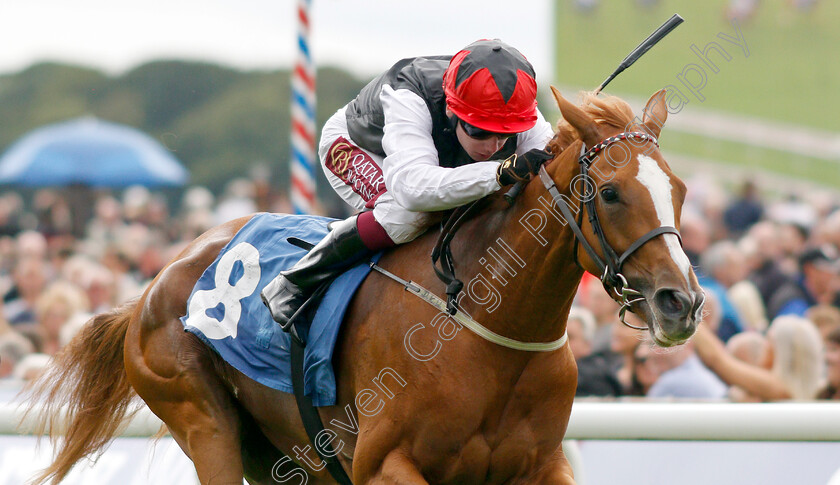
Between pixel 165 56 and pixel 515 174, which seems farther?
pixel 165 56

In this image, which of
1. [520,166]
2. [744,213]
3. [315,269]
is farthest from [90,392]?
[744,213]

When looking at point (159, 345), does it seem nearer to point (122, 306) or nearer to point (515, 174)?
point (122, 306)

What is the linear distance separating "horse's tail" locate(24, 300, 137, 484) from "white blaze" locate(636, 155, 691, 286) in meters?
2.60

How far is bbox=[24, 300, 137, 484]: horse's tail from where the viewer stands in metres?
4.54

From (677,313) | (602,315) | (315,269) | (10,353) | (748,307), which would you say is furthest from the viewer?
(748,307)

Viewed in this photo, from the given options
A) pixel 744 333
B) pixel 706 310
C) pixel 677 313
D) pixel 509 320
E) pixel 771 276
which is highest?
pixel 677 313

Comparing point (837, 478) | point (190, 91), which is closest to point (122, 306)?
point (837, 478)

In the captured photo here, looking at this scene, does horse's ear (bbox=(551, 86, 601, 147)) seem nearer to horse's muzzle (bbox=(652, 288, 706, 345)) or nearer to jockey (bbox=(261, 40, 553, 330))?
jockey (bbox=(261, 40, 553, 330))

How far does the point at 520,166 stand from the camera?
10.4 feet

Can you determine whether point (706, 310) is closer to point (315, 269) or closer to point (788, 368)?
point (315, 269)

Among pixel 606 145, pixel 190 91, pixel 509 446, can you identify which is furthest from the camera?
pixel 190 91

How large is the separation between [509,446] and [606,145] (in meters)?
0.99

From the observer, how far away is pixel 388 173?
11.0 feet

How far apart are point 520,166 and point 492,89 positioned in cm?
27
